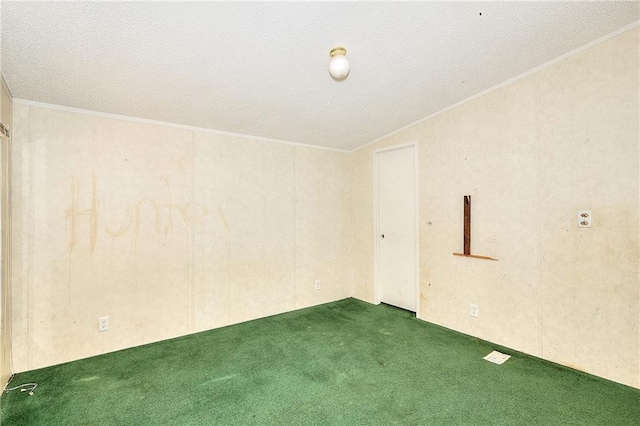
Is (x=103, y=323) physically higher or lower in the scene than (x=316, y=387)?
higher

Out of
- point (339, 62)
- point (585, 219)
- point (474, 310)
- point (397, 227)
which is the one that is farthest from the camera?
point (397, 227)

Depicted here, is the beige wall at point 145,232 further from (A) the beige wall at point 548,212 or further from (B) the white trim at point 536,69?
(A) the beige wall at point 548,212

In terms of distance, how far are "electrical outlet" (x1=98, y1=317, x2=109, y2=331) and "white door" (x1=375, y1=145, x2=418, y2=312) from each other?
3.09m

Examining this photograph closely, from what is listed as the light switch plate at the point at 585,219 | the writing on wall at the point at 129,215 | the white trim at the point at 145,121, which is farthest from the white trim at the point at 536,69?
the writing on wall at the point at 129,215

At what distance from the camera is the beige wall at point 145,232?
2420mm

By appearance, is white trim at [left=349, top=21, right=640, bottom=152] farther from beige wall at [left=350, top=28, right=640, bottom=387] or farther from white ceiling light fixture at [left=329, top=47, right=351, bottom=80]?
white ceiling light fixture at [left=329, top=47, right=351, bottom=80]

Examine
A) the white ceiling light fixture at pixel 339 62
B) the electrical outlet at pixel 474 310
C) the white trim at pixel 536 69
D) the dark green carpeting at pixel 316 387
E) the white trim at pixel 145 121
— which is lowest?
the dark green carpeting at pixel 316 387

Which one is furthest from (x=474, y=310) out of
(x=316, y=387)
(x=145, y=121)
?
(x=145, y=121)

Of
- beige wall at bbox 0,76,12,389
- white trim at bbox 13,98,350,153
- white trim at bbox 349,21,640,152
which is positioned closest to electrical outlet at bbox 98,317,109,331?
beige wall at bbox 0,76,12,389

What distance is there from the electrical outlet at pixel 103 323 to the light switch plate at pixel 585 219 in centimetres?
405

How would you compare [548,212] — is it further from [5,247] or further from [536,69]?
[5,247]

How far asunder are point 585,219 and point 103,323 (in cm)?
410

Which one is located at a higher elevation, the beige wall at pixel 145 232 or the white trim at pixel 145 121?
the white trim at pixel 145 121

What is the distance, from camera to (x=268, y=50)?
6.57 feet
